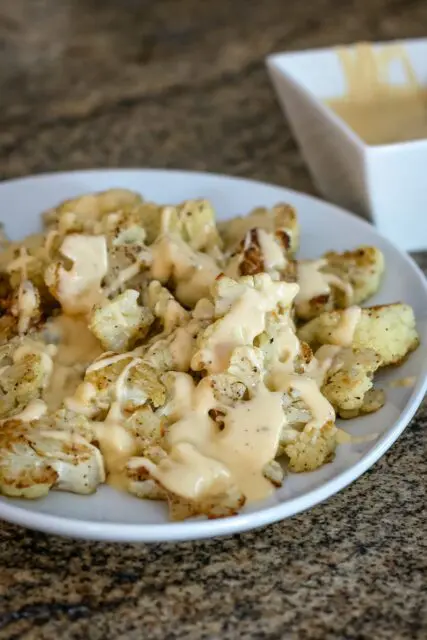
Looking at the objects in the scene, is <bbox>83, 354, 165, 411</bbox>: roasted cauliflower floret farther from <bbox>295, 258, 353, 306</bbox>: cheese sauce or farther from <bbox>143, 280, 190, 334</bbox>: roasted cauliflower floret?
<bbox>295, 258, 353, 306</bbox>: cheese sauce

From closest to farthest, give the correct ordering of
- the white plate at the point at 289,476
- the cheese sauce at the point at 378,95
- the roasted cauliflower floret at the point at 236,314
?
the white plate at the point at 289,476 < the roasted cauliflower floret at the point at 236,314 < the cheese sauce at the point at 378,95

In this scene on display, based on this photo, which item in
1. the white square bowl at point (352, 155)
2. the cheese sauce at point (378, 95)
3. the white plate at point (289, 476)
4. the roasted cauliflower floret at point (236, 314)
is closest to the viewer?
the white plate at point (289, 476)

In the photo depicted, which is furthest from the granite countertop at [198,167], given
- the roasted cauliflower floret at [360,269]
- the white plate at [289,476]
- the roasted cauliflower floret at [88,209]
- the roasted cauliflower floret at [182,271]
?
the roasted cauliflower floret at [88,209]

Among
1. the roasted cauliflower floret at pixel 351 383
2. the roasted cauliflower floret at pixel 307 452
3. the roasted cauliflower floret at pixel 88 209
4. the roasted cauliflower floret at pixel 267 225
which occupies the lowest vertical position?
the roasted cauliflower floret at pixel 307 452

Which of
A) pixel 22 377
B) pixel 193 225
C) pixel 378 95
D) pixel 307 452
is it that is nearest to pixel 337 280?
pixel 193 225

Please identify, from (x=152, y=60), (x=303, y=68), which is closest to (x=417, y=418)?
(x=303, y=68)

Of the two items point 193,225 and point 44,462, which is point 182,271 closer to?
point 193,225

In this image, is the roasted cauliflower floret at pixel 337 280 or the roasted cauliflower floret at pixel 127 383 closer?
the roasted cauliflower floret at pixel 127 383

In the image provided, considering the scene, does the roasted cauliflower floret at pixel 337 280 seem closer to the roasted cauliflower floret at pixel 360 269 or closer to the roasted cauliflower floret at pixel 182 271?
the roasted cauliflower floret at pixel 360 269

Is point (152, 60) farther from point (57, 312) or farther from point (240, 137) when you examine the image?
point (57, 312)
